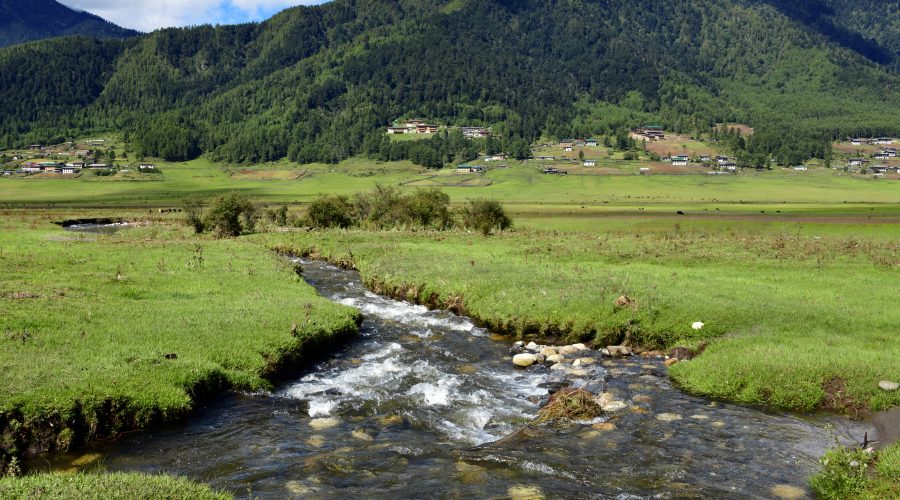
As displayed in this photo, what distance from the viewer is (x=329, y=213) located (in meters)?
97.5

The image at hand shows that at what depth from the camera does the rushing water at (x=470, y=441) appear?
15898 millimetres

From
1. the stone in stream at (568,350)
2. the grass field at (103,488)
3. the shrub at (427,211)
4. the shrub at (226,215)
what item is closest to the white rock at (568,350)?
the stone in stream at (568,350)

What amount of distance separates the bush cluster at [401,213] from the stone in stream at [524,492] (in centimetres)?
7103

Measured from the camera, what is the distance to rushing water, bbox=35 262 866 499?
15.9m

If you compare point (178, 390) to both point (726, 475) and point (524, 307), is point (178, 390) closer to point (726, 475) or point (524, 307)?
point (726, 475)

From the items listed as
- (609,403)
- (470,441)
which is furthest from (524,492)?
(609,403)

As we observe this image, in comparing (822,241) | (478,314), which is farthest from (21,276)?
(822,241)

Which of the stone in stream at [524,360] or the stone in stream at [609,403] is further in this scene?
the stone in stream at [524,360]

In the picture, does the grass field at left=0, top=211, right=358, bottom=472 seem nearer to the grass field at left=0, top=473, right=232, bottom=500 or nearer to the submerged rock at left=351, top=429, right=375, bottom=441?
the grass field at left=0, top=473, right=232, bottom=500

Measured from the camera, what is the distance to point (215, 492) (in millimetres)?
13969

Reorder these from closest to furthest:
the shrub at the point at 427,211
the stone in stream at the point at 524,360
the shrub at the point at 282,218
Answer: the stone in stream at the point at 524,360 → the shrub at the point at 427,211 → the shrub at the point at 282,218

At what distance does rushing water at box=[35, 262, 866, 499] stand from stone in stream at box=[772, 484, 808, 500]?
0.75 ft

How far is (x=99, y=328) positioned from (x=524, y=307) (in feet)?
68.1

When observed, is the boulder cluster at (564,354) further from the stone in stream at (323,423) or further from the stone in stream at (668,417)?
the stone in stream at (323,423)
